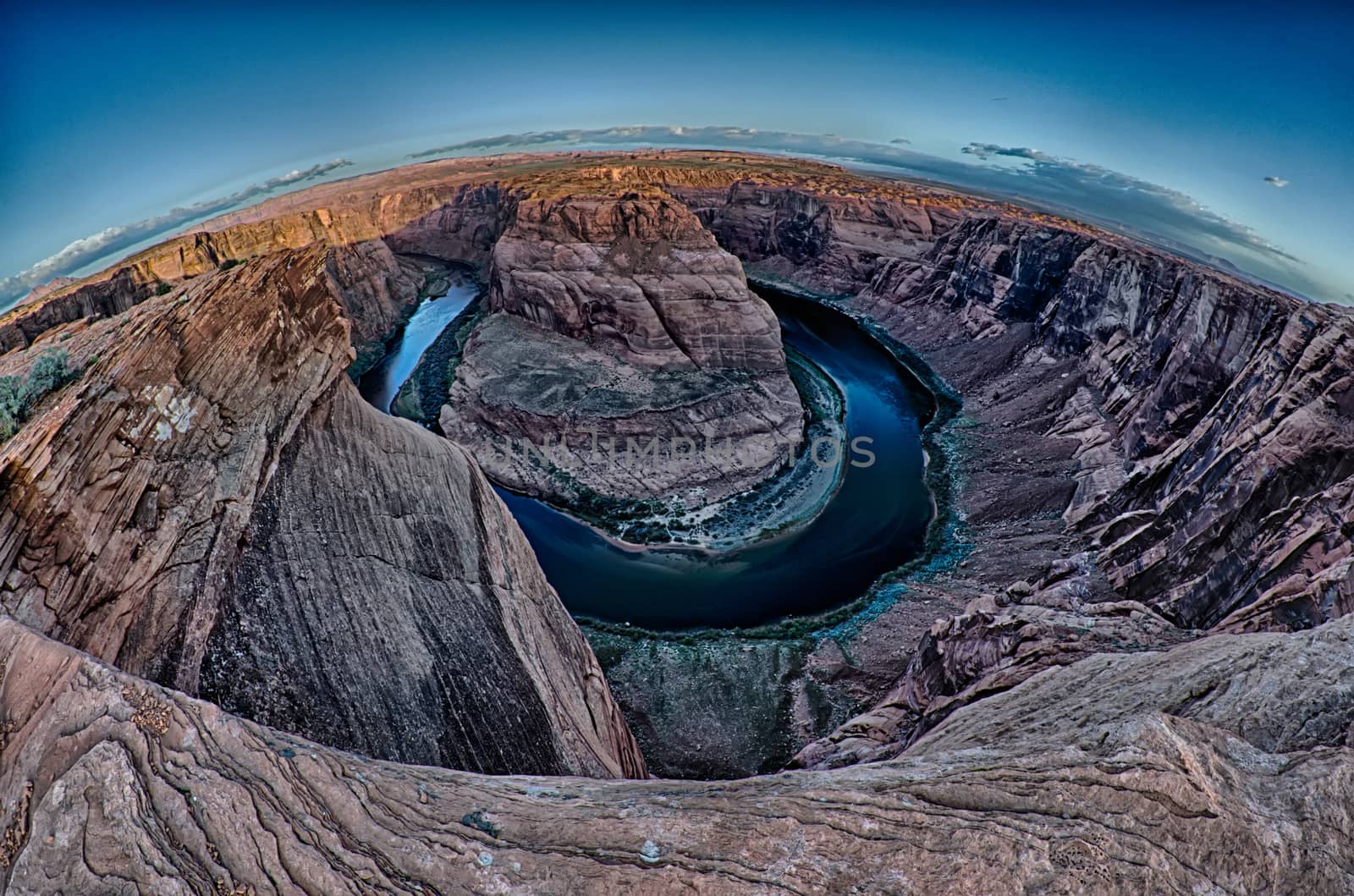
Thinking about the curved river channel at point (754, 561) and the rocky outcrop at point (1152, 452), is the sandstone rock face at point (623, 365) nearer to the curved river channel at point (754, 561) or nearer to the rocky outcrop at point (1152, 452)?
the curved river channel at point (754, 561)

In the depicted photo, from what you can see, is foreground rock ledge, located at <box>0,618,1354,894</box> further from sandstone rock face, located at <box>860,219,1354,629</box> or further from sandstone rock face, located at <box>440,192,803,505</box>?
sandstone rock face, located at <box>440,192,803,505</box>

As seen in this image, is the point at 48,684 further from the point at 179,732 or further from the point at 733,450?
the point at 733,450

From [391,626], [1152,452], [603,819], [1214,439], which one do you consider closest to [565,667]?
[391,626]

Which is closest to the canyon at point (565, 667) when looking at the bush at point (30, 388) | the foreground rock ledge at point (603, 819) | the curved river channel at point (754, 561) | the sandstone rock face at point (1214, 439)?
the foreground rock ledge at point (603, 819)

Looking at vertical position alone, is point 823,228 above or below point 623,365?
above

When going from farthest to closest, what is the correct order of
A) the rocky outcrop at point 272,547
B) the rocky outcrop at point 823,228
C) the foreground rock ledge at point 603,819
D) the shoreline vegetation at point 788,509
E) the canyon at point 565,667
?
the rocky outcrop at point 823,228 < the shoreline vegetation at point 788,509 < the rocky outcrop at point 272,547 < the canyon at point 565,667 < the foreground rock ledge at point 603,819

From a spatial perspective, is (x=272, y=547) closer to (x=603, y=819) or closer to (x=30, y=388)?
(x=30, y=388)

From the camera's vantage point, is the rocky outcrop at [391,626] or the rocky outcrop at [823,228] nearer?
the rocky outcrop at [391,626]

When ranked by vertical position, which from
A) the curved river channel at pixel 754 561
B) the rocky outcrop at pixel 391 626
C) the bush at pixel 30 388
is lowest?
the curved river channel at pixel 754 561

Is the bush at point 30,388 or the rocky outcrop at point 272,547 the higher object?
the bush at point 30,388
